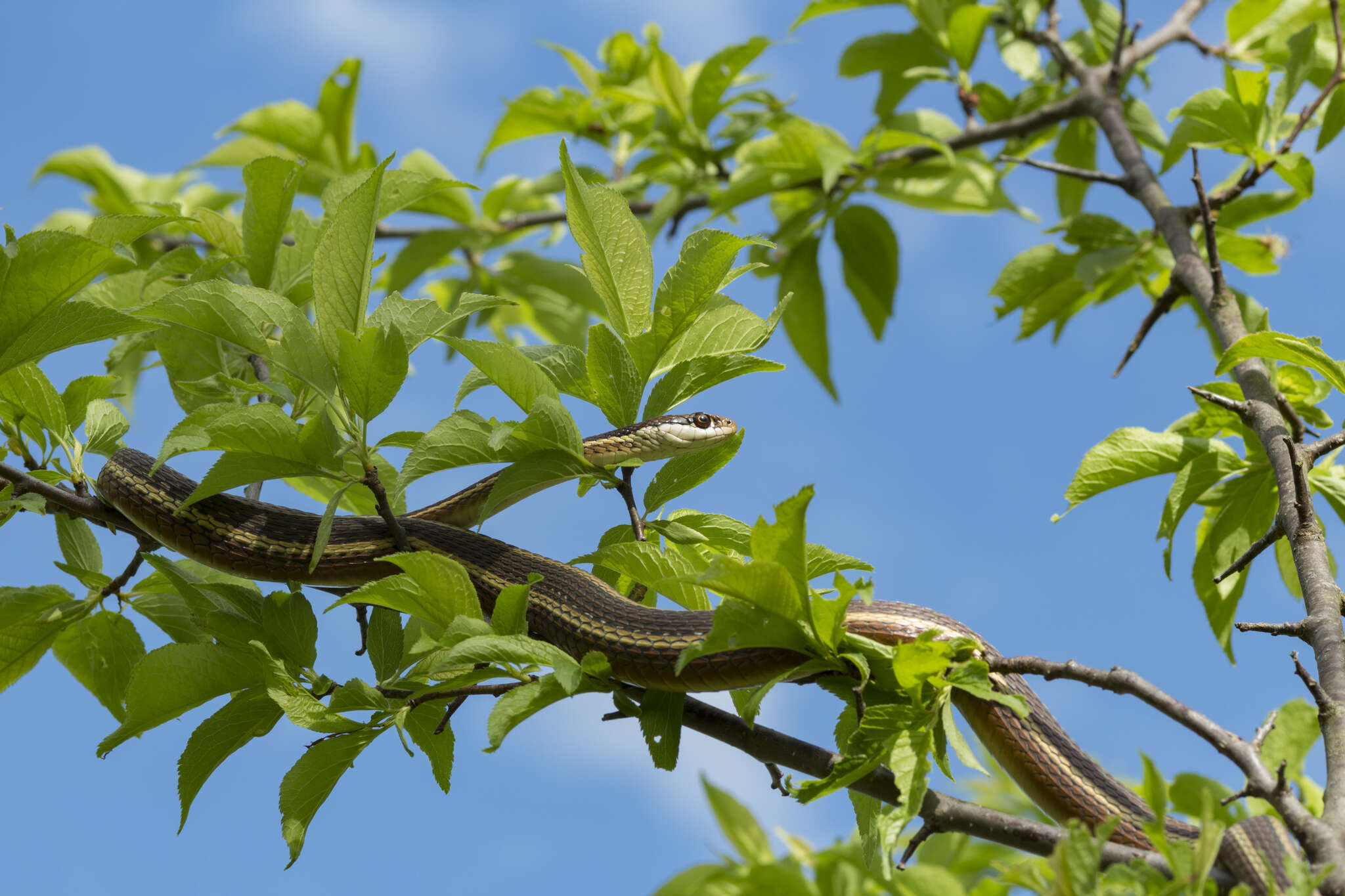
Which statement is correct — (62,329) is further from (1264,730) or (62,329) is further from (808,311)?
(808,311)

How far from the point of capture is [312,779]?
2.79 m

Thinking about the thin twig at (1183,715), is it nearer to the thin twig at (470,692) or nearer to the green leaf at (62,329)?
the thin twig at (470,692)

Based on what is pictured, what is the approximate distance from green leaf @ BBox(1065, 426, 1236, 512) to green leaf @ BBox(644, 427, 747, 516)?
1515mm

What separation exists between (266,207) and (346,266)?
1.29m

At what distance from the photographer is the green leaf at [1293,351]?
3094 mm

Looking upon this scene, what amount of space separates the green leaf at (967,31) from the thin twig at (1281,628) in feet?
16.0

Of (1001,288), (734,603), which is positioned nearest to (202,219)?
(734,603)

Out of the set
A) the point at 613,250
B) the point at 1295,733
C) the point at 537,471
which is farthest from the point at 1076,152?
the point at 537,471

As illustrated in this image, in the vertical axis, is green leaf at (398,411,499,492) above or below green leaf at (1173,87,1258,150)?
below

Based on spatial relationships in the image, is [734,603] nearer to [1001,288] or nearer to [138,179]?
[1001,288]

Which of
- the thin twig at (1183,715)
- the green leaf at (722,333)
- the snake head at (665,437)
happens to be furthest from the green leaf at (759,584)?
the snake head at (665,437)

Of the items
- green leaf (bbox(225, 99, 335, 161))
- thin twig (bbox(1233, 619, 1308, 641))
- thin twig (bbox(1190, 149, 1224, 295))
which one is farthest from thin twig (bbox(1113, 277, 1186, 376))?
green leaf (bbox(225, 99, 335, 161))

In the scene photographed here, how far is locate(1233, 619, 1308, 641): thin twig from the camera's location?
2656mm

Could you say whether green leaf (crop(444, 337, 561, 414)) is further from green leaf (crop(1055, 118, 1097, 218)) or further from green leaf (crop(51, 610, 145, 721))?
green leaf (crop(1055, 118, 1097, 218))
